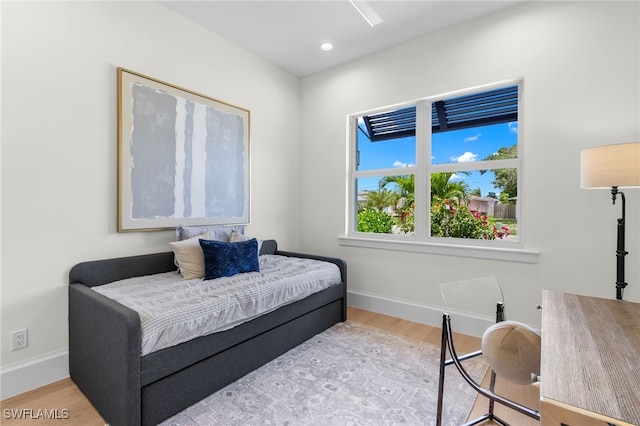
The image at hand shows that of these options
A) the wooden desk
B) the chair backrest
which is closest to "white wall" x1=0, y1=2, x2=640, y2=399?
the chair backrest

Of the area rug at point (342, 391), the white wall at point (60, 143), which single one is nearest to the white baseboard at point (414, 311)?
the area rug at point (342, 391)

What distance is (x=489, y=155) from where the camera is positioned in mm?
2756

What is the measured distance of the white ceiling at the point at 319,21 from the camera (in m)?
2.53

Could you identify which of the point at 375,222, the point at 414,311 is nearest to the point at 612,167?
the point at 414,311

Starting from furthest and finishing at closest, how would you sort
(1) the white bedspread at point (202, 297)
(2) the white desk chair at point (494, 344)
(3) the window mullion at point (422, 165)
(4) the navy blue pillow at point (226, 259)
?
(3) the window mullion at point (422, 165), (4) the navy blue pillow at point (226, 259), (1) the white bedspread at point (202, 297), (2) the white desk chair at point (494, 344)

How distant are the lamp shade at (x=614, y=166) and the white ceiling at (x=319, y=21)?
5.17 feet

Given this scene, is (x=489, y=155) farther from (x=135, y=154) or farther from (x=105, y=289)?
(x=105, y=289)

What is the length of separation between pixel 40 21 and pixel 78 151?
2.71 feet

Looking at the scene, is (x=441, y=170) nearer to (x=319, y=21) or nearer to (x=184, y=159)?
(x=319, y=21)

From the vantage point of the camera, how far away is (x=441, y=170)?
298 centimetres

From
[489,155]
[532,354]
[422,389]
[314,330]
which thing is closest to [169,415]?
[314,330]

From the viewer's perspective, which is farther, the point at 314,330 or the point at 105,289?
the point at 314,330

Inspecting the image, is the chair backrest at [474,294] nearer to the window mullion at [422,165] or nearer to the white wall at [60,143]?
the window mullion at [422,165]

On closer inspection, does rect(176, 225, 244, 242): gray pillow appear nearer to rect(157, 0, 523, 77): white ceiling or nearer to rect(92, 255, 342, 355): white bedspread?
rect(92, 255, 342, 355): white bedspread
